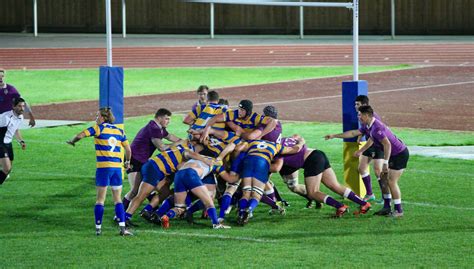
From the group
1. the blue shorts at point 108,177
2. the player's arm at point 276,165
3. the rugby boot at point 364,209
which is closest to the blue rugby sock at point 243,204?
the player's arm at point 276,165

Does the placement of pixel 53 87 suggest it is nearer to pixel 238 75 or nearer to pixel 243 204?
pixel 238 75

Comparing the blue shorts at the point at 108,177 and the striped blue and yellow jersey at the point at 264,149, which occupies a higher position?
the striped blue and yellow jersey at the point at 264,149

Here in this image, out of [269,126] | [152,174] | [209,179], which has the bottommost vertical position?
[209,179]

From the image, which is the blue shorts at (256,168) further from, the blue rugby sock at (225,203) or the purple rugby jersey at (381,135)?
the purple rugby jersey at (381,135)

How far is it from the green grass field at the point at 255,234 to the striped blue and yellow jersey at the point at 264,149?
912mm

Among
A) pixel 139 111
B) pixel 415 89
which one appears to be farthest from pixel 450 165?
pixel 415 89

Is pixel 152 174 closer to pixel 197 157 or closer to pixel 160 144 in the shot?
pixel 197 157

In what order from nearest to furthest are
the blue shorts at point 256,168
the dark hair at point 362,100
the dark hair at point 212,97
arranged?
the blue shorts at point 256,168 < the dark hair at point 362,100 < the dark hair at point 212,97

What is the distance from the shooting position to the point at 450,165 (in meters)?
20.7

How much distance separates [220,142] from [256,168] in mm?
779

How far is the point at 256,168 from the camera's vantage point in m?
15.3

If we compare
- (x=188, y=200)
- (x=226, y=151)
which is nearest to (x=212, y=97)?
(x=226, y=151)

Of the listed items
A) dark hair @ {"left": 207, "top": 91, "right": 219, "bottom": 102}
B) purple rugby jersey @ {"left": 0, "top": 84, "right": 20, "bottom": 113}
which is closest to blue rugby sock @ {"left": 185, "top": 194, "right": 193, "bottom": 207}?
dark hair @ {"left": 207, "top": 91, "right": 219, "bottom": 102}

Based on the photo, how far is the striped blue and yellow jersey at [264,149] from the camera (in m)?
15.5
